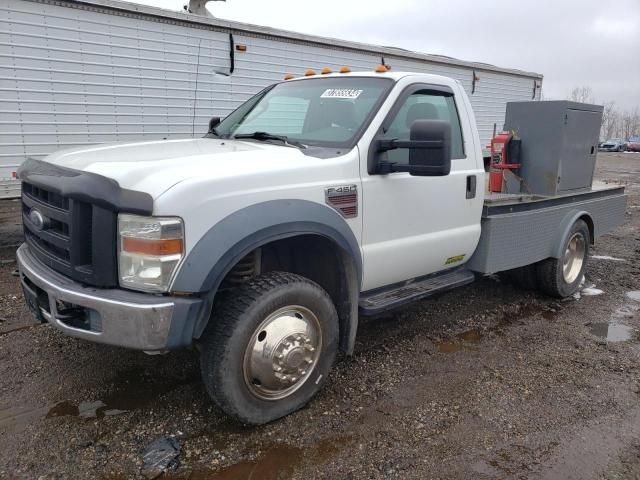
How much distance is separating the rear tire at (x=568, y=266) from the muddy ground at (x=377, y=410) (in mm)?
660

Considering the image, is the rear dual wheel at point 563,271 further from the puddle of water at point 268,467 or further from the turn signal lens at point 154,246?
the turn signal lens at point 154,246

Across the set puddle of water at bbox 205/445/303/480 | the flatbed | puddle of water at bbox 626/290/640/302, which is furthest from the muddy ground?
puddle of water at bbox 626/290/640/302

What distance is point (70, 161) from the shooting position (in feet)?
9.64

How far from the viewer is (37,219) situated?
2906 millimetres

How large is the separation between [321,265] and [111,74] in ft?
14.9

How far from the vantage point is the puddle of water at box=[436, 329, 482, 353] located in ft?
13.4

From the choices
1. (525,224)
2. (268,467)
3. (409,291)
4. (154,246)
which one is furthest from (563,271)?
(154,246)

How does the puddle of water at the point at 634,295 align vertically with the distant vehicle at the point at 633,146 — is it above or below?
below

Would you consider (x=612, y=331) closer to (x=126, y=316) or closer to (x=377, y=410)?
(x=377, y=410)

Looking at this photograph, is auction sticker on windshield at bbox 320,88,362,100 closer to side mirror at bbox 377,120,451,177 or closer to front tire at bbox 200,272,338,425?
side mirror at bbox 377,120,451,177

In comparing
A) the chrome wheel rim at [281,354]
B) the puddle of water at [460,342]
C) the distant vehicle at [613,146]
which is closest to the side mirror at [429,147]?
the chrome wheel rim at [281,354]

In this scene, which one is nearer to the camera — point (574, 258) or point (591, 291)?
point (574, 258)

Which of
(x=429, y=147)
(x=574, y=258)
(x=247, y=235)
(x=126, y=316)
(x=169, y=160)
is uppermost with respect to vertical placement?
(x=429, y=147)

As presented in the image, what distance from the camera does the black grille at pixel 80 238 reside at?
2.48 m
